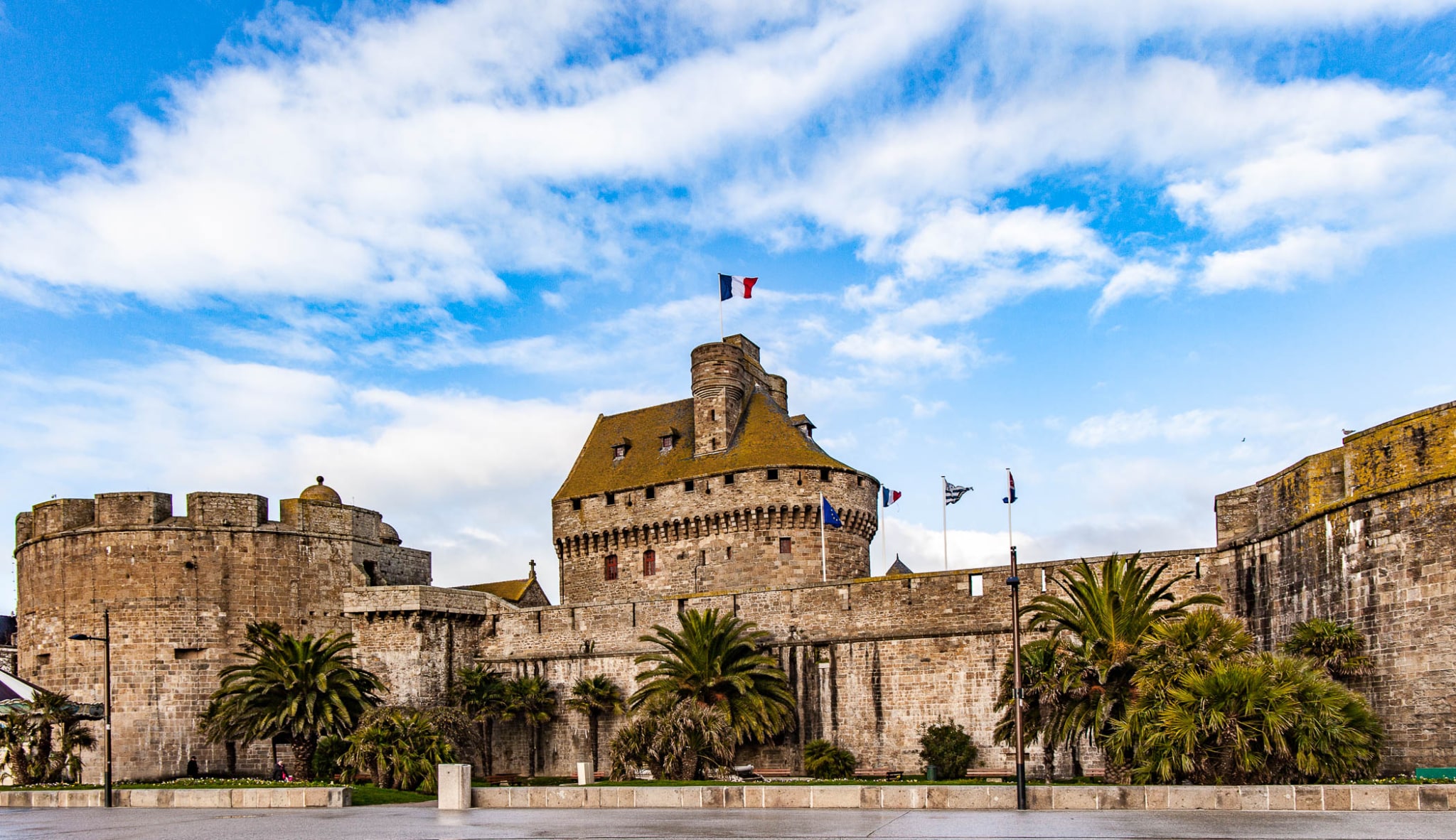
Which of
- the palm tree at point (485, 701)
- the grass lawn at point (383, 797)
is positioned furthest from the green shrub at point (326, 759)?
the palm tree at point (485, 701)

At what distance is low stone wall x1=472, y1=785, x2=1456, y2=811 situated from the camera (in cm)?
1781

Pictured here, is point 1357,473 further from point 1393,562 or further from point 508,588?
point 508,588

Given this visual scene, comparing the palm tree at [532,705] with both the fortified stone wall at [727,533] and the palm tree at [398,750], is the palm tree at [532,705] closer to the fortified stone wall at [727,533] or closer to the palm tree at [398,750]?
the palm tree at [398,750]

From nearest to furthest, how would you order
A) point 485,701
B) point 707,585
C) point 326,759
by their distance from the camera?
1. point 326,759
2. point 485,701
3. point 707,585

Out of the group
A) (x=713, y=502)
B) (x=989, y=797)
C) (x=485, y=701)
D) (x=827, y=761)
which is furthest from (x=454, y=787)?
(x=713, y=502)

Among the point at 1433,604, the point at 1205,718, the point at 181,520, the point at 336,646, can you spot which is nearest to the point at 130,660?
the point at 181,520

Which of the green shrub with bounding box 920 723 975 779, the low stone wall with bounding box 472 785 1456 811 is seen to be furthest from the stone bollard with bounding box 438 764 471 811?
the green shrub with bounding box 920 723 975 779

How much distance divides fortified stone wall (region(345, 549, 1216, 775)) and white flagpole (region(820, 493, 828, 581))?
5722 millimetres

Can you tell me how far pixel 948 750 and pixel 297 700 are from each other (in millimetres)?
15862

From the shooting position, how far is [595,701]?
118 feet

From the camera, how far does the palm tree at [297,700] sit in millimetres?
31328

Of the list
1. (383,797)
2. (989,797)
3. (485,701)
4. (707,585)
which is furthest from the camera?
(707,585)

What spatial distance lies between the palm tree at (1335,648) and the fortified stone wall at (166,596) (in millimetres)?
26658

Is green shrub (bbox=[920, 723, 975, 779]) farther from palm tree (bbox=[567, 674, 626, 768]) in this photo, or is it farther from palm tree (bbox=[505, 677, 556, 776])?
palm tree (bbox=[505, 677, 556, 776])
